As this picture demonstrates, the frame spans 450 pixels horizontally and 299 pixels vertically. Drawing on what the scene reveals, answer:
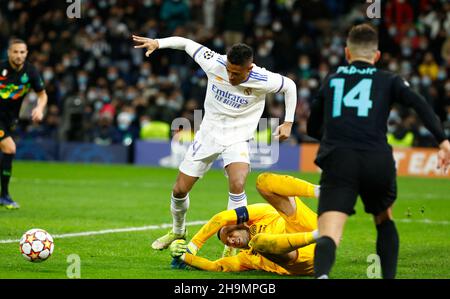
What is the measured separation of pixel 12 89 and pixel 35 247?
6.04 meters

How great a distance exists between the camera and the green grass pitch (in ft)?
28.8

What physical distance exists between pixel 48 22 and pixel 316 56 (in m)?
9.10

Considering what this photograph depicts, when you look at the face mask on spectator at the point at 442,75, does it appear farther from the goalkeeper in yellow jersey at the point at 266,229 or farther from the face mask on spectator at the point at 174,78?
the goalkeeper in yellow jersey at the point at 266,229

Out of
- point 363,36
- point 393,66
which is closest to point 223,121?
point 363,36

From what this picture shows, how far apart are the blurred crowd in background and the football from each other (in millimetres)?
16821

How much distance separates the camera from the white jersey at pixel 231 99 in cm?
990

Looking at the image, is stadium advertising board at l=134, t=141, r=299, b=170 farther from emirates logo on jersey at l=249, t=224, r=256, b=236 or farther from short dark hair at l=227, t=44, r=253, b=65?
emirates logo on jersey at l=249, t=224, r=256, b=236

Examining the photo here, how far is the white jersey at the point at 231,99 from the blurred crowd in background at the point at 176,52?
48.8 feet

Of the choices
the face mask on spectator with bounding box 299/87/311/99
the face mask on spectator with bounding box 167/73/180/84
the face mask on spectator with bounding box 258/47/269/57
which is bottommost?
the face mask on spectator with bounding box 299/87/311/99

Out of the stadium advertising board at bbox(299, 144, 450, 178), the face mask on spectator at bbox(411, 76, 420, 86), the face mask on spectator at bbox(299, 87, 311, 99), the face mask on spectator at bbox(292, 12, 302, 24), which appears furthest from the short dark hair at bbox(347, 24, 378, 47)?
the face mask on spectator at bbox(292, 12, 302, 24)
